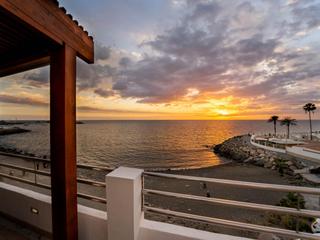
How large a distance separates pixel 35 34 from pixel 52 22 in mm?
281

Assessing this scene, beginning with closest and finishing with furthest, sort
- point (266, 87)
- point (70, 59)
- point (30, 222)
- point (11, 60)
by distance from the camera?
point (70, 59), point (11, 60), point (30, 222), point (266, 87)

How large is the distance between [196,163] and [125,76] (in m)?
14.2

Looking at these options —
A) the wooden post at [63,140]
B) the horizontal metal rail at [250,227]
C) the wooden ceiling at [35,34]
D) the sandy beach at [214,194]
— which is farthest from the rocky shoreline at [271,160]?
the wooden ceiling at [35,34]

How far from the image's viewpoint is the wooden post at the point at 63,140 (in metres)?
1.83

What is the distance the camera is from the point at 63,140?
186 centimetres

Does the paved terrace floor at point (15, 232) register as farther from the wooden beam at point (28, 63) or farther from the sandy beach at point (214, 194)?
the sandy beach at point (214, 194)

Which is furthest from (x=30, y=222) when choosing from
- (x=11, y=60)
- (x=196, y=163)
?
(x=196, y=163)

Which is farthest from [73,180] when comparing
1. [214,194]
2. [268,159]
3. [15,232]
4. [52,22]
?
[268,159]

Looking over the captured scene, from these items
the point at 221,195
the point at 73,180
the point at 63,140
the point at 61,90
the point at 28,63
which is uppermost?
the point at 28,63

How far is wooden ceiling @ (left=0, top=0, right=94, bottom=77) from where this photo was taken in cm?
141

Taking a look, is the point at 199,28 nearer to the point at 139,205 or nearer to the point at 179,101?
the point at 139,205

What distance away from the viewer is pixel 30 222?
8.51 ft

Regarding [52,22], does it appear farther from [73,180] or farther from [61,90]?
[73,180]

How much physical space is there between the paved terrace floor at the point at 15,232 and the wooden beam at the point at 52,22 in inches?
93.4
